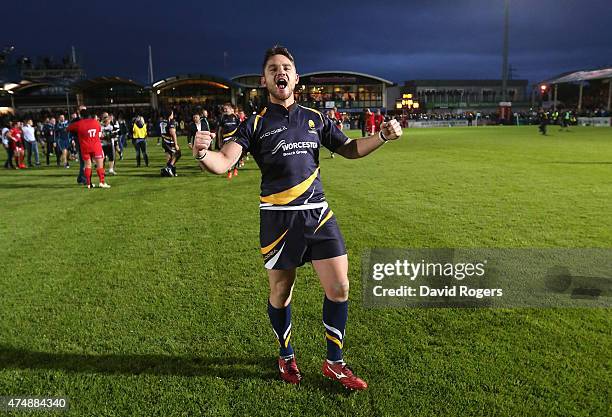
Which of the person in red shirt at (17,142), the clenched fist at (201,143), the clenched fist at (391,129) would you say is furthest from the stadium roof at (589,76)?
the clenched fist at (201,143)

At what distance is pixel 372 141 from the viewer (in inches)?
133

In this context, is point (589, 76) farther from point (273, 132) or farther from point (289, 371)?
point (289, 371)

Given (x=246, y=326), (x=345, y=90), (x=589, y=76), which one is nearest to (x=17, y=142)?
(x=246, y=326)

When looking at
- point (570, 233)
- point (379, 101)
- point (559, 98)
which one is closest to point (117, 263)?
point (570, 233)

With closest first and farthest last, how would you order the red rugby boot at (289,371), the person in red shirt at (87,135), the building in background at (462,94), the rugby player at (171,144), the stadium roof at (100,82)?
the red rugby boot at (289,371)
the person in red shirt at (87,135)
the rugby player at (171,144)
the stadium roof at (100,82)
the building in background at (462,94)

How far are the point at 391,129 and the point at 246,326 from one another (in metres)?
2.35

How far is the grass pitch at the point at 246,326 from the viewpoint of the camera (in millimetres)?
3277

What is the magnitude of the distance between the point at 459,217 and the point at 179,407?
20.9 feet

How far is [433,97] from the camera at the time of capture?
273 ft

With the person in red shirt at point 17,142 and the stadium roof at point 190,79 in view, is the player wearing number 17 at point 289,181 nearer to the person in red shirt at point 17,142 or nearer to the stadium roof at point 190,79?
the person in red shirt at point 17,142

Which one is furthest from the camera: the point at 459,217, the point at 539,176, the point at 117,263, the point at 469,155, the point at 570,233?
the point at 469,155

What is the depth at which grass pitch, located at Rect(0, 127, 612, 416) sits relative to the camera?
3277mm

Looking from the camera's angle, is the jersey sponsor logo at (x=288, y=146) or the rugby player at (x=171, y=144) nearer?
the jersey sponsor logo at (x=288, y=146)

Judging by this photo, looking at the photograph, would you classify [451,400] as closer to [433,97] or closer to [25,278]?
[25,278]
